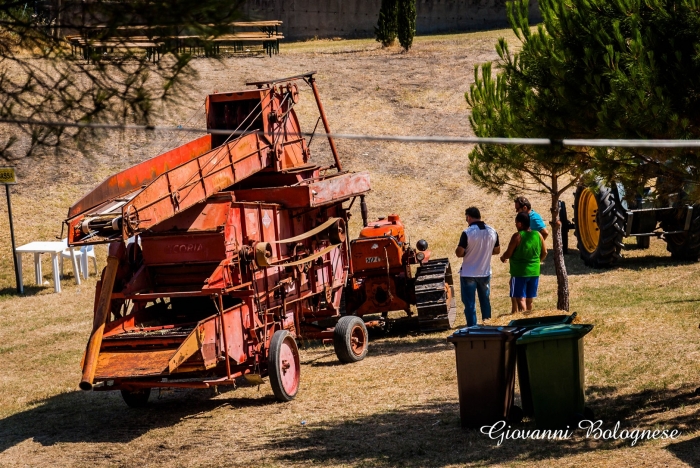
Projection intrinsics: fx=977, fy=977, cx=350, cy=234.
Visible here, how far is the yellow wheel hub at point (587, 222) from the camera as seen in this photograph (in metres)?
20.2

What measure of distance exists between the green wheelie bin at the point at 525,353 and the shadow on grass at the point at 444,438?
0.25 m

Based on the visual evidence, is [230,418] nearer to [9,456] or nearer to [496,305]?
[9,456]

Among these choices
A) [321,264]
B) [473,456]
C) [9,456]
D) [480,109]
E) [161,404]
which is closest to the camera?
[473,456]

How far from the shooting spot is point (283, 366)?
1123 centimetres

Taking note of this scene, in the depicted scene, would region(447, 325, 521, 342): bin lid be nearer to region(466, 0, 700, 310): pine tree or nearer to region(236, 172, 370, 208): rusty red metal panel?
region(466, 0, 700, 310): pine tree

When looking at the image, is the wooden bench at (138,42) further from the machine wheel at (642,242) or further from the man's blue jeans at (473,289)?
the machine wheel at (642,242)

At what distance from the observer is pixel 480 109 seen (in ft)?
47.4

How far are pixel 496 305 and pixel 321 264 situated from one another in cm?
445

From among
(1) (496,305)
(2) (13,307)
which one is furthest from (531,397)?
(2) (13,307)

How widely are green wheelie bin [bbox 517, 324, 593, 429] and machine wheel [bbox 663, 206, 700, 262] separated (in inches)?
432

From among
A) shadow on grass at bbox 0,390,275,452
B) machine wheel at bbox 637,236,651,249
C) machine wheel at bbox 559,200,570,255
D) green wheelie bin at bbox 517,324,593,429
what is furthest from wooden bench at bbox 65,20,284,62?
machine wheel at bbox 637,236,651,249

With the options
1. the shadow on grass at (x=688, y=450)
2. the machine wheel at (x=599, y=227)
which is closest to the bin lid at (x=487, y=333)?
the shadow on grass at (x=688, y=450)

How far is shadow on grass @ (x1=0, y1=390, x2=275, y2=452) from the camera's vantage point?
10484mm

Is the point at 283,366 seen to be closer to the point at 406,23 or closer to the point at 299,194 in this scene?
the point at 299,194
